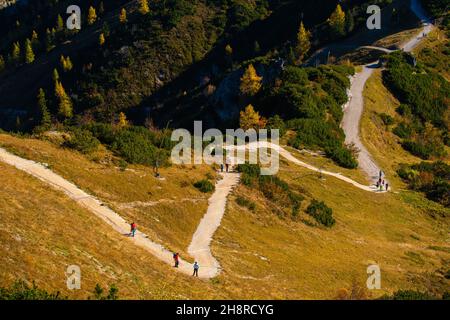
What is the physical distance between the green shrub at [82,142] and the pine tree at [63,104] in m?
126

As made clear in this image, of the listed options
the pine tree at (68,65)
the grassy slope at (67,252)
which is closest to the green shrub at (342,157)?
the grassy slope at (67,252)

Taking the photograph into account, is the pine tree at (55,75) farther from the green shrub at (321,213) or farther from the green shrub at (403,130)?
the green shrub at (321,213)

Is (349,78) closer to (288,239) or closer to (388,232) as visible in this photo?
(388,232)

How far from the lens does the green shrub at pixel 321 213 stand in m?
52.1

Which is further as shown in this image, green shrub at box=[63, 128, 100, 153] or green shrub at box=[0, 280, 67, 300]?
green shrub at box=[63, 128, 100, 153]

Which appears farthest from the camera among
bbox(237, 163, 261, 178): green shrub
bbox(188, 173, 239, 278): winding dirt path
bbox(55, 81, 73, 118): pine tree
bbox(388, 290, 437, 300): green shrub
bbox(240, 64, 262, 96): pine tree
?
bbox(55, 81, 73, 118): pine tree

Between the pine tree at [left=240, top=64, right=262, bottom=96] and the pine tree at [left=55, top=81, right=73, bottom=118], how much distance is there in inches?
3029

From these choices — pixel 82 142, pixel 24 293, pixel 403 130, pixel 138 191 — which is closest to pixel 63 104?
pixel 403 130

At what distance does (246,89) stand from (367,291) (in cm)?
8211

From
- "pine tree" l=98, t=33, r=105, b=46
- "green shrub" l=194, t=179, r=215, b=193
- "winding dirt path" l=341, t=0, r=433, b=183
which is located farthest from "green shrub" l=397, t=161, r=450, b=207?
"pine tree" l=98, t=33, r=105, b=46

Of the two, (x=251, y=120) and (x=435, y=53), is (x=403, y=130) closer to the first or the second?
(x=251, y=120)

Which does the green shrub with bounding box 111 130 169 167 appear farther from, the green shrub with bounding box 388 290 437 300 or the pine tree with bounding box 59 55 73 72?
the pine tree with bounding box 59 55 73 72

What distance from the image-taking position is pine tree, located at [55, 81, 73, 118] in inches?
6718

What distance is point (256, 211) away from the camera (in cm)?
4944
